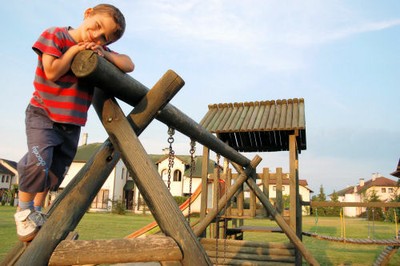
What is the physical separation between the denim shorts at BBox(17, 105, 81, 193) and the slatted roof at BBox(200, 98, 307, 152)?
18.5 feet

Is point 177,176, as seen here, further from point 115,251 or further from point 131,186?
point 115,251

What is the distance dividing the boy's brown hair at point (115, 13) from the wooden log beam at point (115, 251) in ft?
3.51

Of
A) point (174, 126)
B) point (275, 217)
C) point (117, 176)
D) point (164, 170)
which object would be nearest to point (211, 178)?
point (275, 217)

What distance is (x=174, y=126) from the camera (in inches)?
99.5

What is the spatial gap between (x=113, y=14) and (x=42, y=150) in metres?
0.77

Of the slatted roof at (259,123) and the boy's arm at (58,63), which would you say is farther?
the slatted roof at (259,123)

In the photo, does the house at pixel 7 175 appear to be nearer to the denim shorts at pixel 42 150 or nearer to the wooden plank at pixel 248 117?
the wooden plank at pixel 248 117

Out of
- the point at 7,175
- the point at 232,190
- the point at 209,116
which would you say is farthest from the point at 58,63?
the point at 7,175

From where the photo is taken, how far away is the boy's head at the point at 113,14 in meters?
1.70

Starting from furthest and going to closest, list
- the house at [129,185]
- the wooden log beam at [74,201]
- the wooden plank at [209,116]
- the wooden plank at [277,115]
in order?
the house at [129,185] → the wooden plank at [209,116] → the wooden plank at [277,115] → the wooden log beam at [74,201]

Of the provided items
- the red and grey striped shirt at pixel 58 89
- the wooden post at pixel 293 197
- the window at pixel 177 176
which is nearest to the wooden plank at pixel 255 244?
the wooden post at pixel 293 197

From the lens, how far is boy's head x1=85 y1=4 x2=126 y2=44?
1699mm

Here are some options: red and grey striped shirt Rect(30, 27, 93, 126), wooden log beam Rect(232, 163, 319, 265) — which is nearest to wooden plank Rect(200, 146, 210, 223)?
wooden log beam Rect(232, 163, 319, 265)

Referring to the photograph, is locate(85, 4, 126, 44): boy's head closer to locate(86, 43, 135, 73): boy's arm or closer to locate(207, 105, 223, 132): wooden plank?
locate(86, 43, 135, 73): boy's arm
